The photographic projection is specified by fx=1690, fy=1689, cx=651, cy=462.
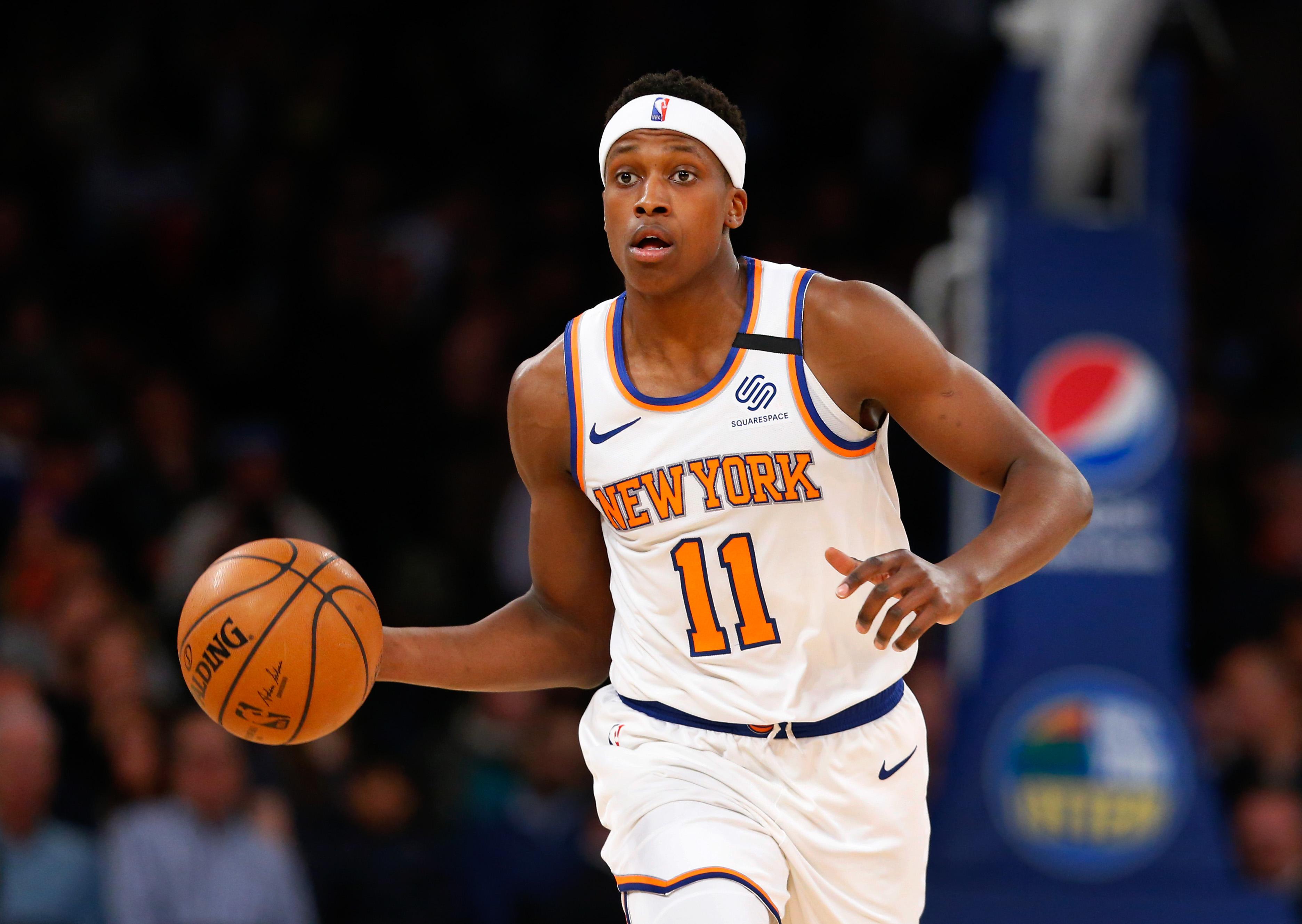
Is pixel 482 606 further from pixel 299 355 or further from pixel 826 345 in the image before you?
pixel 826 345

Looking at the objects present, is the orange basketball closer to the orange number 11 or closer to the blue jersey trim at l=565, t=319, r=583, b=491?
the blue jersey trim at l=565, t=319, r=583, b=491

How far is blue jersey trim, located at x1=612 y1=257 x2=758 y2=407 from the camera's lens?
370cm

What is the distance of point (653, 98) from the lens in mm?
3713

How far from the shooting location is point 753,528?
362 cm

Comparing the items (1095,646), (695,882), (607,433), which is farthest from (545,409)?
(1095,646)

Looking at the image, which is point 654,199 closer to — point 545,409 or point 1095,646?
point 545,409

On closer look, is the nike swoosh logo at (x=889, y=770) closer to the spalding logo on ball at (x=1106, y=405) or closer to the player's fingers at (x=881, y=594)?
the player's fingers at (x=881, y=594)

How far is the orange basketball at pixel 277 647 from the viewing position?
365cm

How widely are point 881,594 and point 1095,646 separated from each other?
425cm

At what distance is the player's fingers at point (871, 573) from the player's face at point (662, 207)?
978 mm

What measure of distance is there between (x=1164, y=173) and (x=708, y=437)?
433cm

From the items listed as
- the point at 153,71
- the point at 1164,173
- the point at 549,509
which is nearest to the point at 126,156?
the point at 153,71

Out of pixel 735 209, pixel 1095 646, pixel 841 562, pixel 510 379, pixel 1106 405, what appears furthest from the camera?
pixel 510 379

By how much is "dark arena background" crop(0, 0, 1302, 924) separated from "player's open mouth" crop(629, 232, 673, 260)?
3.70m
